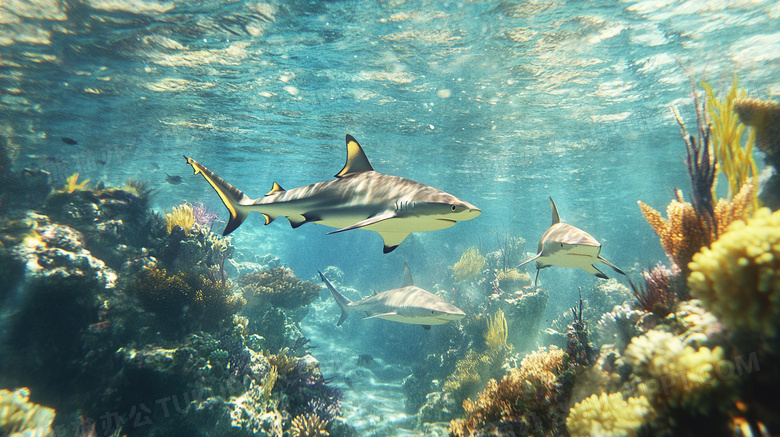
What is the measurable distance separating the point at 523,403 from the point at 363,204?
11.7ft

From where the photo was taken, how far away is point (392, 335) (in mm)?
16672

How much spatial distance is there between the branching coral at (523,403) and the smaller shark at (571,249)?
1.68m

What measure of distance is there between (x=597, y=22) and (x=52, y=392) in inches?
675

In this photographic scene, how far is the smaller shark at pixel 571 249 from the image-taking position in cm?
458

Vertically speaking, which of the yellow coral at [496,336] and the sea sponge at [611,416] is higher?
the sea sponge at [611,416]

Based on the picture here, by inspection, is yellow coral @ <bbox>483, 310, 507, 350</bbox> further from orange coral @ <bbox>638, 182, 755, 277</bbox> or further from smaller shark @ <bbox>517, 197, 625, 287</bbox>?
orange coral @ <bbox>638, 182, 755, 277</bbox>

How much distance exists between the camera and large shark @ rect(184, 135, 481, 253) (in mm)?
3705

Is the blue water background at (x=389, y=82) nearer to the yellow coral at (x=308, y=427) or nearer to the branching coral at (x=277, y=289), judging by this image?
the yellow coral at (x=308, y=427)

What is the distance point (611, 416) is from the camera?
221 cm

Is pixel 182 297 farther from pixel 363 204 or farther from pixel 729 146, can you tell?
pixel 729 146

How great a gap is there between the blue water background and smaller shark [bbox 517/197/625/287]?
150 centimetres

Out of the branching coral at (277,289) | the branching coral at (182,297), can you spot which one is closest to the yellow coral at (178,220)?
the branching coral at (182,297)

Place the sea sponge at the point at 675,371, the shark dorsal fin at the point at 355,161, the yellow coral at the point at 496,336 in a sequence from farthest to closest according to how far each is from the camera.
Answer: the yellow coral at the point at 496,336, the shark dorsal fin at the point at 355,161, the sea sponge at the point at 675,371

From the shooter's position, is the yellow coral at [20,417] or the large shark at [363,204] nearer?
the yellow coral at [20,417]
